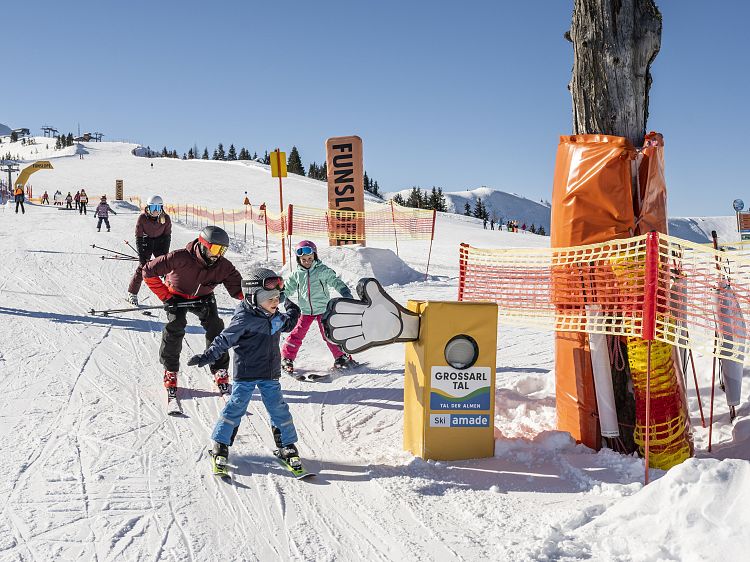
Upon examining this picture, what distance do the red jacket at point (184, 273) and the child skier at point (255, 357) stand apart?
1.68m

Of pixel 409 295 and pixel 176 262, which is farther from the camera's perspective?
pixel 409 295

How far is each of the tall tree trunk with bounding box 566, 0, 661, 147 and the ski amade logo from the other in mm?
2264

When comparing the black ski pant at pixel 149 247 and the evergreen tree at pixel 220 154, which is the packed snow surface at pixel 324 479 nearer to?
the black ski pant at pixel 149 247

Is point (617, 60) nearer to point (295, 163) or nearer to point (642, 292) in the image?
point (642, 292)

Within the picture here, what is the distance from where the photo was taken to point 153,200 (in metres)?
10.8

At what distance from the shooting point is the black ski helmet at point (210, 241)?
604 centimetres

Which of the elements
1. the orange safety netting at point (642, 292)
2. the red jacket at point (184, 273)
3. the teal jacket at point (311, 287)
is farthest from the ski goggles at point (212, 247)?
the orange safety netting at point (642, 292)

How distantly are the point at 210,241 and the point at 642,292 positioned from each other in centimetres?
389

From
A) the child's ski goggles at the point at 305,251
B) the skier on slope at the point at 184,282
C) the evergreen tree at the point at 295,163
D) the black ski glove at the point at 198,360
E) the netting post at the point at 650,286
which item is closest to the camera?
the netting post at the point at 650,286

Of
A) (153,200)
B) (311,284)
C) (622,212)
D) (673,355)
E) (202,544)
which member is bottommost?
(202,544)

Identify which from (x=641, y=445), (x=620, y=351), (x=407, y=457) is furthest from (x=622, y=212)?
(x=407, y=457)

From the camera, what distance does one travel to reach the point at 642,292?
15.0ft

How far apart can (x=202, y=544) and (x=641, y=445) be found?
3334mm

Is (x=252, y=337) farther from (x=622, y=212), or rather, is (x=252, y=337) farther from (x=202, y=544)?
(x=622, y=212)
